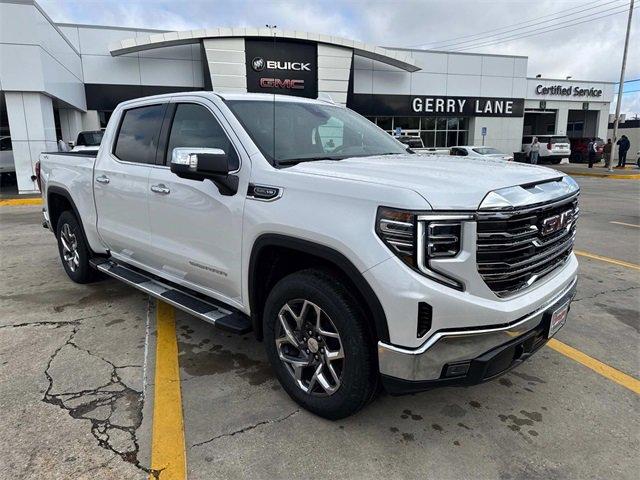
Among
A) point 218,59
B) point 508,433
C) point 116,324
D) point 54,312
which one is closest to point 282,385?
point 508,433

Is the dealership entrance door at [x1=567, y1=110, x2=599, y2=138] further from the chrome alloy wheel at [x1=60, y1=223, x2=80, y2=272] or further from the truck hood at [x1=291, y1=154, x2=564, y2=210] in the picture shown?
the chrome alloy wheel at [x1=60, y1=223, x2=80, y2=272]

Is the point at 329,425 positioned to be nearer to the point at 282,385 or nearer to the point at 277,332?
the point at 282,385

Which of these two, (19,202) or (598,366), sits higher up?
(598,366)

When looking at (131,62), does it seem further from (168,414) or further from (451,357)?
(451,357)

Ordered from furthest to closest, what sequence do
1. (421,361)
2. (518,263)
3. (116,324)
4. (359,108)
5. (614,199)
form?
(359,108), (614,199), (116,324), (518,263), (421,361)

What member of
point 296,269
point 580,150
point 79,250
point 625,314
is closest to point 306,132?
point 296,269

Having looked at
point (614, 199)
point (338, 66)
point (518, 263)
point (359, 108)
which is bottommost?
point (614, 199)

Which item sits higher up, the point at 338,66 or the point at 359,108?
the point at 338,66

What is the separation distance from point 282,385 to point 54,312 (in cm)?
290

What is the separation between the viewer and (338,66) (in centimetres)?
2467

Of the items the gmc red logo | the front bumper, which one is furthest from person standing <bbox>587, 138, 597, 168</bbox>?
the front bumper

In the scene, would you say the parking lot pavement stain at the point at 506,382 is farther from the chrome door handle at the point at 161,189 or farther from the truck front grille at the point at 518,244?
the chrome door handle at the point at 161,189

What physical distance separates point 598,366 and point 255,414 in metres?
2.62

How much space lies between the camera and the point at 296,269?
3.11 metres
